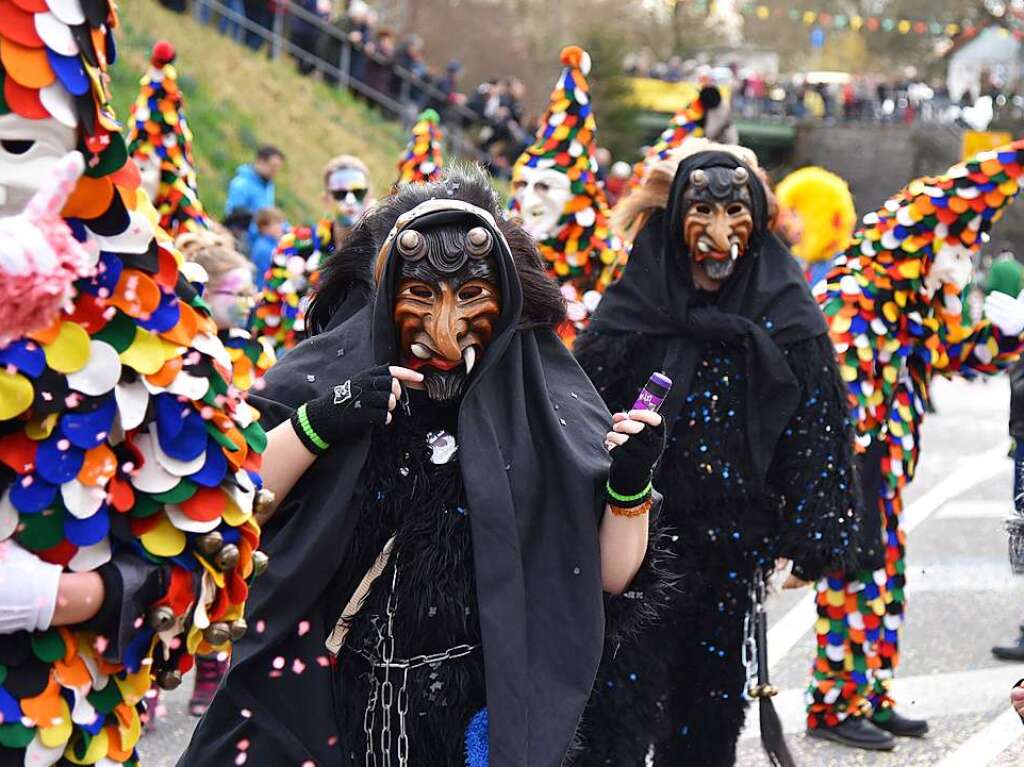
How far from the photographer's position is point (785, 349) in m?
4.77

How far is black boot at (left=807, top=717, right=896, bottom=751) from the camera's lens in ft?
19.1

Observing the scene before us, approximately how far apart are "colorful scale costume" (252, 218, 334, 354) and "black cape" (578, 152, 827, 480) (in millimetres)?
2259

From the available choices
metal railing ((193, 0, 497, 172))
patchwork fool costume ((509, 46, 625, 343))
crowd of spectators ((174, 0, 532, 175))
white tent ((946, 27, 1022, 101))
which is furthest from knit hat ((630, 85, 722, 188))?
white tent ((946, 27, 1022, 101))

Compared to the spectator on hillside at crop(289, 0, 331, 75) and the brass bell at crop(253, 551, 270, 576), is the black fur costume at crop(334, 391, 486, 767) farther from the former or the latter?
the spectator on hillside at crop(289, 0, 331, 75)

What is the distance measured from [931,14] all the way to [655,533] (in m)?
50.9

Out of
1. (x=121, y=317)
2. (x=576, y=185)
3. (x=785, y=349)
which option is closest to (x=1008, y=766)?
(x=785, y=349)

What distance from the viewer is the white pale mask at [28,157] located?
233 cm

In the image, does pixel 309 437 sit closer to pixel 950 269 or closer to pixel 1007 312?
pixel 1007 312

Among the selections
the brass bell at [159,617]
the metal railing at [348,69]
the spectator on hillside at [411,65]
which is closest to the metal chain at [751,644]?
the brass bell at [159,617]

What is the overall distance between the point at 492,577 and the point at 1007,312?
7.80 ft

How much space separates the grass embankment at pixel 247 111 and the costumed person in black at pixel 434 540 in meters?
11.8

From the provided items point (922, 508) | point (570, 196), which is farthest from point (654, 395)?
point (922, 508)

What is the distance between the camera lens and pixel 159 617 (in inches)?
99.7

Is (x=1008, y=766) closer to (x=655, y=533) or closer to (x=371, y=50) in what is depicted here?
(x=655, y=533)
